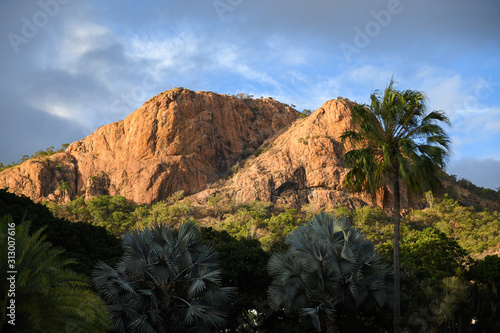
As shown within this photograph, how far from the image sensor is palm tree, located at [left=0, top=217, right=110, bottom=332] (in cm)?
849

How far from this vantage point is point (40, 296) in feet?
29.1

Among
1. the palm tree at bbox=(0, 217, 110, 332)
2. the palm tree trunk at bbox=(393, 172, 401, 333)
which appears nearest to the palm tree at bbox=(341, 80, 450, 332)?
the palm tree trunk at bbox=(393, 172, 401, 333)

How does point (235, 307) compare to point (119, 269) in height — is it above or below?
below

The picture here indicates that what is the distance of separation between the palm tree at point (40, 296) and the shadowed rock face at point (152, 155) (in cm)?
7286

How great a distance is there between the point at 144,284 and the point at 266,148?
7944 centimetres

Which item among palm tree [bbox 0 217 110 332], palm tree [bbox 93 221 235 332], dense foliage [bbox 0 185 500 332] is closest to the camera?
palm tree [bbox 0 217 110 332]

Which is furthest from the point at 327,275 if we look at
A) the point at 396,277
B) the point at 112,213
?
the point at 112,213

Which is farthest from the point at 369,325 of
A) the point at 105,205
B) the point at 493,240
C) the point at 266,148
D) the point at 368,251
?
the point at 266,148

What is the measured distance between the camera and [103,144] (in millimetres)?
93375

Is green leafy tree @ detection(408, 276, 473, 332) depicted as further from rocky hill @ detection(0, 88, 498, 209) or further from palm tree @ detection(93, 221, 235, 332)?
rocky hill @ detection(0, 88, 498, 209)

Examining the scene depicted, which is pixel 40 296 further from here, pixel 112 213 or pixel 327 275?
pixel 112 213

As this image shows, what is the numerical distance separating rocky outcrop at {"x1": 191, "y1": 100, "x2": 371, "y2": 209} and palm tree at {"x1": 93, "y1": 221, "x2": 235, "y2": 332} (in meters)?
60.0

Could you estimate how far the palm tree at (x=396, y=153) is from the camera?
525 inches

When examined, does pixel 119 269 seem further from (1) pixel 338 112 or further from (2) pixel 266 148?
(2) pixel 266 148
